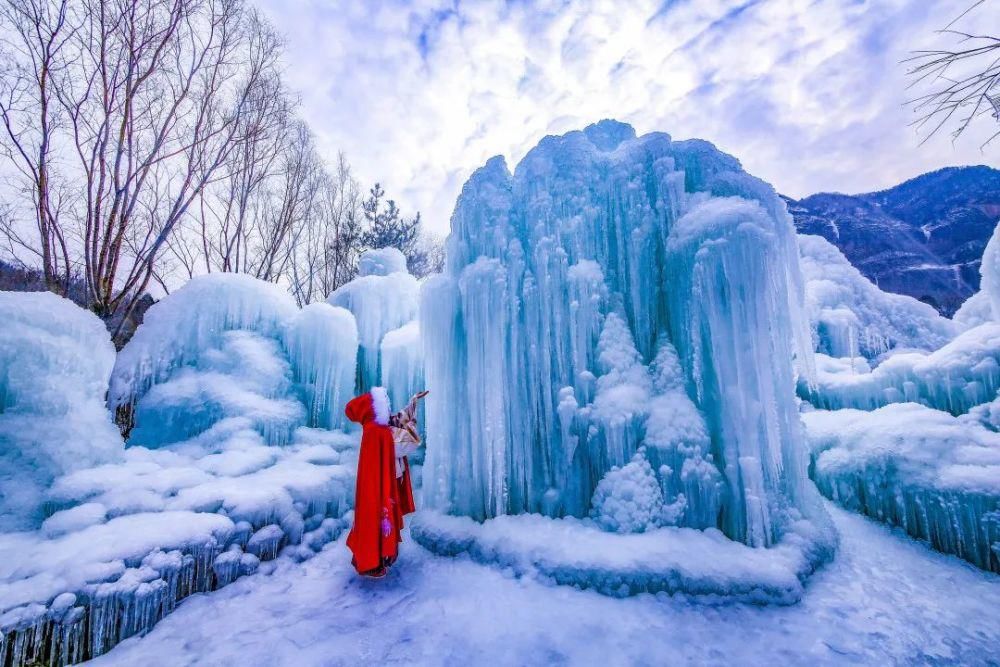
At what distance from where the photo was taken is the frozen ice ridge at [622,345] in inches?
144

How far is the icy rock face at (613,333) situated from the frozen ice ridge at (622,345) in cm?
2

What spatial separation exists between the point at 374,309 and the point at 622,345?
220 inches

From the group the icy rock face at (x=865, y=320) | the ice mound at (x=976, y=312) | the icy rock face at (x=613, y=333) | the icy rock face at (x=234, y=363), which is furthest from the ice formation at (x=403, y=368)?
the ice mound at (x=976, y=312)

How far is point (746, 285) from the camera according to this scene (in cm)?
371

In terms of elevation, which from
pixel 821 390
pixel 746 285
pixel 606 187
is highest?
pixel 606 187

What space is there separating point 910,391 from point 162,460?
10002mm

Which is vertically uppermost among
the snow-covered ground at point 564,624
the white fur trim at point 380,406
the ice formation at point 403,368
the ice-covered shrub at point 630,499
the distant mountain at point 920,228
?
the distant mountain at point 920,228

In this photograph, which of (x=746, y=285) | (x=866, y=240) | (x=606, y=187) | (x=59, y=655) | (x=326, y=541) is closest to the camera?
(x=59, y=655)

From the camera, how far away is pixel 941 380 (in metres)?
5.17

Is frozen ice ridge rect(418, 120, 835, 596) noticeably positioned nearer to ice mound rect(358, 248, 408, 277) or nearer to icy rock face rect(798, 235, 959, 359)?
ice mound rect(358, 248, 408, 277)

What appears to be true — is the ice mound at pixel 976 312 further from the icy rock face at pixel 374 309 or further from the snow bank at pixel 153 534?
the snow bank at pixel 153 534

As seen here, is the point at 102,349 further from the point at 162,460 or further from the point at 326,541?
the point at 326,541

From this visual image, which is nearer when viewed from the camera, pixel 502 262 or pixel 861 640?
pixel 861 640

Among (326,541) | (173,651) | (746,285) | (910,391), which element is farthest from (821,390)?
(173,651)
